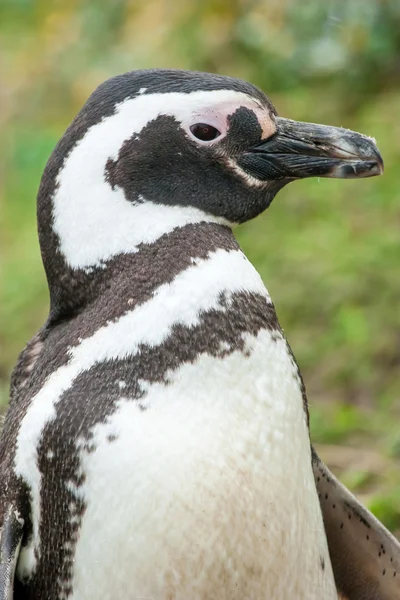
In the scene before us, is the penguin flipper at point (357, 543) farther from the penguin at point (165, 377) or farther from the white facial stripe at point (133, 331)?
the white facial stripe at point (133, 331)

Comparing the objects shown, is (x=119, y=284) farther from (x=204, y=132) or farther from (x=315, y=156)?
(x=315, y=156)

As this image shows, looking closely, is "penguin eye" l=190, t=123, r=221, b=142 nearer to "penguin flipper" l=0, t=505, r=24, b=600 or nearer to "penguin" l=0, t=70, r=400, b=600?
"penguin" l=0, t=70, r=400, b=600

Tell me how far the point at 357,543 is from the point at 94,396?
83 cm

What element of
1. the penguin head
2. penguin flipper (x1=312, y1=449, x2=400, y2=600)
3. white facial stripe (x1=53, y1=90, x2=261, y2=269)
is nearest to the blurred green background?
penguin flipper (x1=312, y1=449, x2=400, y2=600)

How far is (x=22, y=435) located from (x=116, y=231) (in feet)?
1.46

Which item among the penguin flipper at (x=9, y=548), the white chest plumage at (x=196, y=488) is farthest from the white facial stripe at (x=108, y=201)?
the penguin flipper at (x=9, y=548)

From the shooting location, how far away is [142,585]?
2.03 meters

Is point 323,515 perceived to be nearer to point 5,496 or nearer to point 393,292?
point 5,496

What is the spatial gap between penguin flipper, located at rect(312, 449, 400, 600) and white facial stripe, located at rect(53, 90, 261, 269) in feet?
2.25

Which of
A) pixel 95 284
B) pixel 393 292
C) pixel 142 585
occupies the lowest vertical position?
pixel 142 585

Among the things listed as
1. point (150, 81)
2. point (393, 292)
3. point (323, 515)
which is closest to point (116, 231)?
point (150, 81)

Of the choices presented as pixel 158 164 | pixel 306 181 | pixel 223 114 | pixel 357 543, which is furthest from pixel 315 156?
pixel 306 181

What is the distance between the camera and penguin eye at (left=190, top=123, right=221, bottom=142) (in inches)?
86.3

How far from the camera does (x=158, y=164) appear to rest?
2.17 meters
